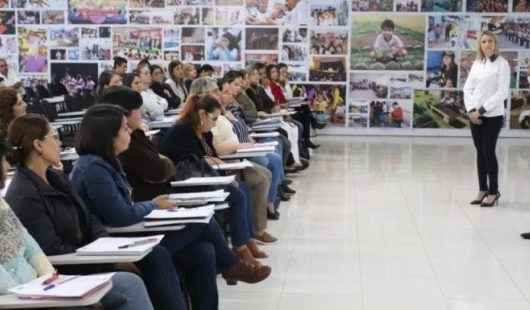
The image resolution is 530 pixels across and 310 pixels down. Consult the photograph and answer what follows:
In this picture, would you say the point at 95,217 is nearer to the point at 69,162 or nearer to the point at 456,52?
the point at 69,162

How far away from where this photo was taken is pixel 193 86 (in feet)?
20.9

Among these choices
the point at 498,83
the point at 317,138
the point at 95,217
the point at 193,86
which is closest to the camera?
the point at 95,217

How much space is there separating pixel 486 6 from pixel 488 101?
21.2 feet

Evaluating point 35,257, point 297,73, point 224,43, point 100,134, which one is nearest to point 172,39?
point 224,43

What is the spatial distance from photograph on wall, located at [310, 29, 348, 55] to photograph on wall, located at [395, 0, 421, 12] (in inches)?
37.3

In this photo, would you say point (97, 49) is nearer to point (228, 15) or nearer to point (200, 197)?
point (228, 15)

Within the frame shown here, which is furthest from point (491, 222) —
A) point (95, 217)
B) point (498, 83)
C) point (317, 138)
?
point (317, 138)

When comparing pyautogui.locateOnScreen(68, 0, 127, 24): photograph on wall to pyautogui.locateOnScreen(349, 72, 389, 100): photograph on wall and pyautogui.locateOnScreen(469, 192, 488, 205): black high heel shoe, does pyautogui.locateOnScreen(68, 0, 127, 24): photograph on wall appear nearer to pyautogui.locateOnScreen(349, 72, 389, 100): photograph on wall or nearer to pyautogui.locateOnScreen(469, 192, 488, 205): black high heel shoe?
pyautogui.locateOnScreen(349, 72, 389, 100): photograph on wall

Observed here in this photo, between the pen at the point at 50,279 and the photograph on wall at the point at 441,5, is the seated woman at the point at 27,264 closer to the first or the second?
the pen at the point at 50,279

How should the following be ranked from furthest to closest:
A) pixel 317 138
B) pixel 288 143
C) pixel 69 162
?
pixel 317 138, pixel 288 143, pixel 69 162

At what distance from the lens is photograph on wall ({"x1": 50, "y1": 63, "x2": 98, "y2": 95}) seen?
1361 centimetres

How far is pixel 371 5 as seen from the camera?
13.4m

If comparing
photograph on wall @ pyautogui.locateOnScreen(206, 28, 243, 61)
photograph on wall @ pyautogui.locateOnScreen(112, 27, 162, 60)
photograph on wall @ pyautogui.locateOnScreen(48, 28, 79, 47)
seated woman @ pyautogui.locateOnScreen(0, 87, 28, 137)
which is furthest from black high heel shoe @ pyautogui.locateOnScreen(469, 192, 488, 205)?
photograph on wall @ pyautogui.locateOnScreen(48, 28, 79, 47)

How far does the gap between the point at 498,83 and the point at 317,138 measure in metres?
5.97
